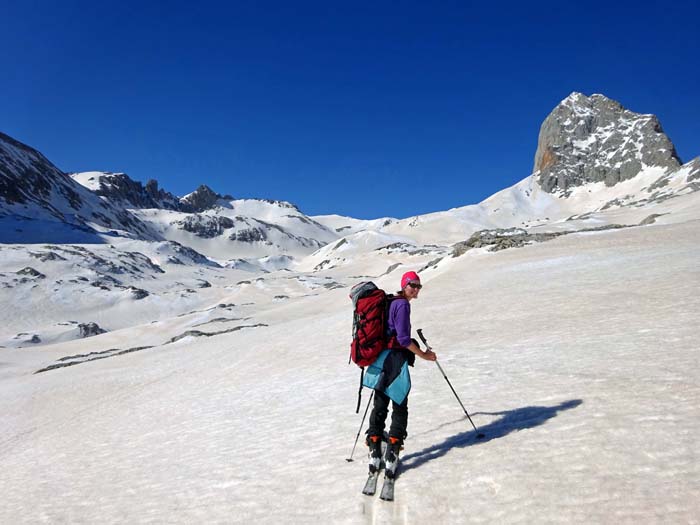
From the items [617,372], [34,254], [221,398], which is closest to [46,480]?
[221,398]

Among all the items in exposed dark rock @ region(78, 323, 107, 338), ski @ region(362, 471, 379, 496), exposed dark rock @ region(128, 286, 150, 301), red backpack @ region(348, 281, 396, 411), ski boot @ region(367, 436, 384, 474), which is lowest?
exposed dark rock @ region(78, 323, 107, 338)

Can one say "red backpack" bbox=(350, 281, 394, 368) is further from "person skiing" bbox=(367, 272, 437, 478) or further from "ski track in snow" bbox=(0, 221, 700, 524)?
"ski track in snow" bbox=(0, 221, 700, 524)

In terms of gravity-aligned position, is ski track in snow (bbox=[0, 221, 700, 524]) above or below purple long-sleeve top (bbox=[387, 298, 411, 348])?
below

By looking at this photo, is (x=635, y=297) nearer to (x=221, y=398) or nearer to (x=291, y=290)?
(x=221, y=398)

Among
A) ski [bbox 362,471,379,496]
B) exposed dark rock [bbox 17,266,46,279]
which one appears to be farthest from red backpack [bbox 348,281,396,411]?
exposed dark rock [bbox 17,266,46,279]

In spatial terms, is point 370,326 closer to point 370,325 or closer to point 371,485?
point 370,325

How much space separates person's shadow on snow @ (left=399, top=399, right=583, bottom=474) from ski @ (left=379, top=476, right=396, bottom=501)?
0.54m

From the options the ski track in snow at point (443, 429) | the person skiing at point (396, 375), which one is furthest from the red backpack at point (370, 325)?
the ski track in snow at point (443, 429)

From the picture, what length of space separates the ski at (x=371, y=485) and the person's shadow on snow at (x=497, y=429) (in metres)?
0.48

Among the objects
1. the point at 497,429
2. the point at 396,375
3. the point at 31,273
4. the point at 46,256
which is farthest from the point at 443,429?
the point at 46,256

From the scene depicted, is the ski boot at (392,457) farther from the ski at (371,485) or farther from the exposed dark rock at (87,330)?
A: the exposed dark rock at (87,330)

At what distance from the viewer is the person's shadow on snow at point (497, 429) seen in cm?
701

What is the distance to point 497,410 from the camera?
8.44m

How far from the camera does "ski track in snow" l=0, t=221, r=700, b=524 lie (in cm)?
558
